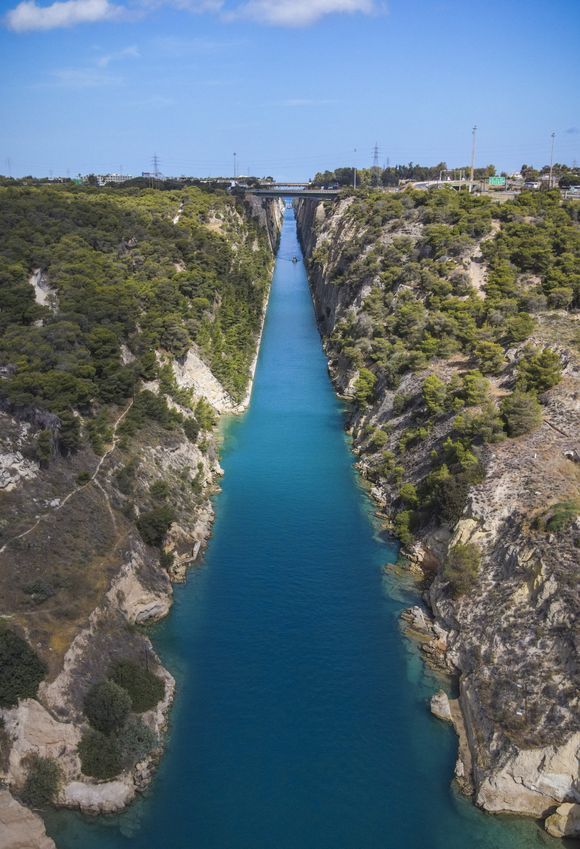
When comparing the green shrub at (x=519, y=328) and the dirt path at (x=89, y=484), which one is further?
the green shrub at (x=519, y=328)

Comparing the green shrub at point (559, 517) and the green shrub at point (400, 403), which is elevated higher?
the green shrub at point (559, 517)

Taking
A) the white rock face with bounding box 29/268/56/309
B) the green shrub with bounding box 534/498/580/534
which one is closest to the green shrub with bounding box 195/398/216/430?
the white rock face with bounding box 29/268/56/309

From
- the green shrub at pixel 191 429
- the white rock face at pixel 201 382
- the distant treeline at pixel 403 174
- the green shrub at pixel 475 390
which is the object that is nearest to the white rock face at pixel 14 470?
the green shrub at pixel 191 429

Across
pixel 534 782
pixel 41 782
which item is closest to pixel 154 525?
pixel 41 782

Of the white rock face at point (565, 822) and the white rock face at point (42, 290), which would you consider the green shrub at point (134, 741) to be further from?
the white rock face at point (42, 290)

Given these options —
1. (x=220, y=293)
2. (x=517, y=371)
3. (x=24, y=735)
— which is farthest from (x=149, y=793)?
(x=220, y=293)

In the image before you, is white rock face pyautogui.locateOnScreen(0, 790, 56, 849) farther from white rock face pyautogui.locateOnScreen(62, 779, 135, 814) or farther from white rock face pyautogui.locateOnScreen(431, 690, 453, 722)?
white rock face pyautogui.locateOnScreen(431, 690, 453, 722)

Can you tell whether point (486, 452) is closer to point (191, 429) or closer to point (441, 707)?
point (441, 707)
